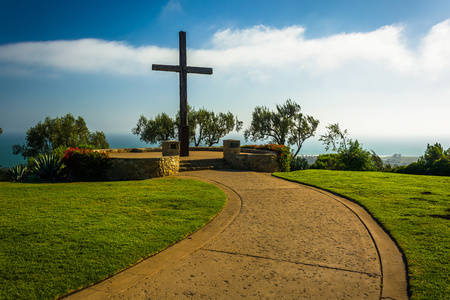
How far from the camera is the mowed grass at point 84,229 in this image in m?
4.00

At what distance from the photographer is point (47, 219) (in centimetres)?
647

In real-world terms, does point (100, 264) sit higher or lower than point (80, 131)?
lower

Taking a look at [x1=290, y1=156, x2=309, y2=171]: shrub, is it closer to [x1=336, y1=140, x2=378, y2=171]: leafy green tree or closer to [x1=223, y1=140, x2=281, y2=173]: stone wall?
[x1=336, y1=140, x2=378, y2=171]: leafy green tree

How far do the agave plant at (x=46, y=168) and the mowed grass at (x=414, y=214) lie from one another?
10821mm

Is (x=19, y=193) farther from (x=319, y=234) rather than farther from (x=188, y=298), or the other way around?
(x=319, y=234)

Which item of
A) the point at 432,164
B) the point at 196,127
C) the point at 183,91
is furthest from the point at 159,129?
the point at 432,164

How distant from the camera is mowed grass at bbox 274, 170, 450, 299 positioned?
401 cm

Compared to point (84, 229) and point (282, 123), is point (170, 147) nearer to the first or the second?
point (84, 229)

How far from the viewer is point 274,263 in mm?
4395

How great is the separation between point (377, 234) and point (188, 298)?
4238mm

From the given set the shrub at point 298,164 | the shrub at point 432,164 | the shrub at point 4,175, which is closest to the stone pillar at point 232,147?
the shrub at point 298,164

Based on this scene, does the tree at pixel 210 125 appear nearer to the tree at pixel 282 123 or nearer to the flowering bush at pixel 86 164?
the tree at pixel 282 123

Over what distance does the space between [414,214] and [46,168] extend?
47.6ft

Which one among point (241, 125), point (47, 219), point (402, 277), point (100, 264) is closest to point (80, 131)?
point (241, 125)
